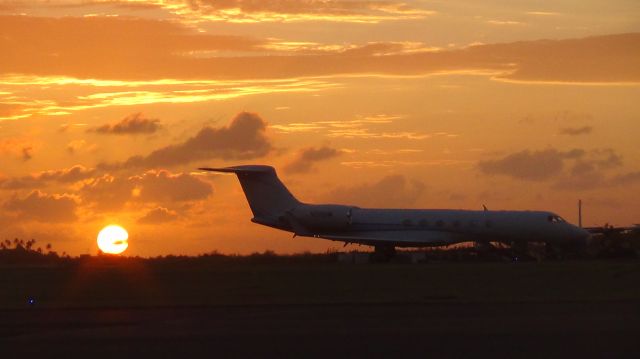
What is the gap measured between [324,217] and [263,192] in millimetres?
4797

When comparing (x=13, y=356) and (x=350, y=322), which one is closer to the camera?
(x=13, y=356)

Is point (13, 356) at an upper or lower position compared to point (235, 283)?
upper

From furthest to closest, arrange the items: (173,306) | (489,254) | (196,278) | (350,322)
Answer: (489,254) → (196,278) → (173,306) → (350,322)

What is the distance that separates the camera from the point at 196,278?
3122 centimetres

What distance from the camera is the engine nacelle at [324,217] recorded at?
48.7 m

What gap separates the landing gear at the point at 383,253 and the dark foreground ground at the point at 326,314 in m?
14.1

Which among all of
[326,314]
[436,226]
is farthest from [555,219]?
[326,314]

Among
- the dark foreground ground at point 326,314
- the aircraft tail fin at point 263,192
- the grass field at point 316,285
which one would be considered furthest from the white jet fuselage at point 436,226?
the dark foreground ground at point 326,314

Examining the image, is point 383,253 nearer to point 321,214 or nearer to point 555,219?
point 321,214

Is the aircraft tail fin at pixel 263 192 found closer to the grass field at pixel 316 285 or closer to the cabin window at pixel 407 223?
the cabin window at pixel 407 223

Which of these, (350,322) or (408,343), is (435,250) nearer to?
(350,322)

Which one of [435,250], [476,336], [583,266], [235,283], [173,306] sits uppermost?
[476,336]

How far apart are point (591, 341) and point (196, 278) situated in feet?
60.8

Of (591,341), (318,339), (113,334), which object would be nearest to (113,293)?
(113,334)
